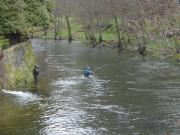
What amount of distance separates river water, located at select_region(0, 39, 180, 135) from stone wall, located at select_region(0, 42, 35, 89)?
1567mm

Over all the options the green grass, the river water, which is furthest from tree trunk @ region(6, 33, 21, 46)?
the river water

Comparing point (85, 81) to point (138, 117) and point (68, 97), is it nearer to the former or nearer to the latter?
point (68, 97)

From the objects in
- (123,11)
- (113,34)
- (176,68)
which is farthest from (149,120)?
(113,34)

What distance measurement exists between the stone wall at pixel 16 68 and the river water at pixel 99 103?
61.7 inches

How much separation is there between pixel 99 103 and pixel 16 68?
12596 millimetres

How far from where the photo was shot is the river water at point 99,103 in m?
30.6

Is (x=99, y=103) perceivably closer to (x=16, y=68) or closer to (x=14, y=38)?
(x=16, y=68)

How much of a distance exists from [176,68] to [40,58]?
2502 cm

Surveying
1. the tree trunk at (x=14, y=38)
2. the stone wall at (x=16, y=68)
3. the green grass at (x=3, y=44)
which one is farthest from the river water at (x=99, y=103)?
the green grass at (x=3, y=44)

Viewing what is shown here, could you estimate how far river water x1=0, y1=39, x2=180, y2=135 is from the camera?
30609 mm

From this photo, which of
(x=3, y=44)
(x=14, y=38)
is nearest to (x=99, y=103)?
(x=3, y=44)

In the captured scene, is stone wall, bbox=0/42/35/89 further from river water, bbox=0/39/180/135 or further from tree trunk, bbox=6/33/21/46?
tree trunk, bbox=6/33/21/46

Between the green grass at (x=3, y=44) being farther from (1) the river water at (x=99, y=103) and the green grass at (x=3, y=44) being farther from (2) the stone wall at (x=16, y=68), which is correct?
(1) the river water at (x=99, y=103)

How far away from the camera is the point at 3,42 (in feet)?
160
